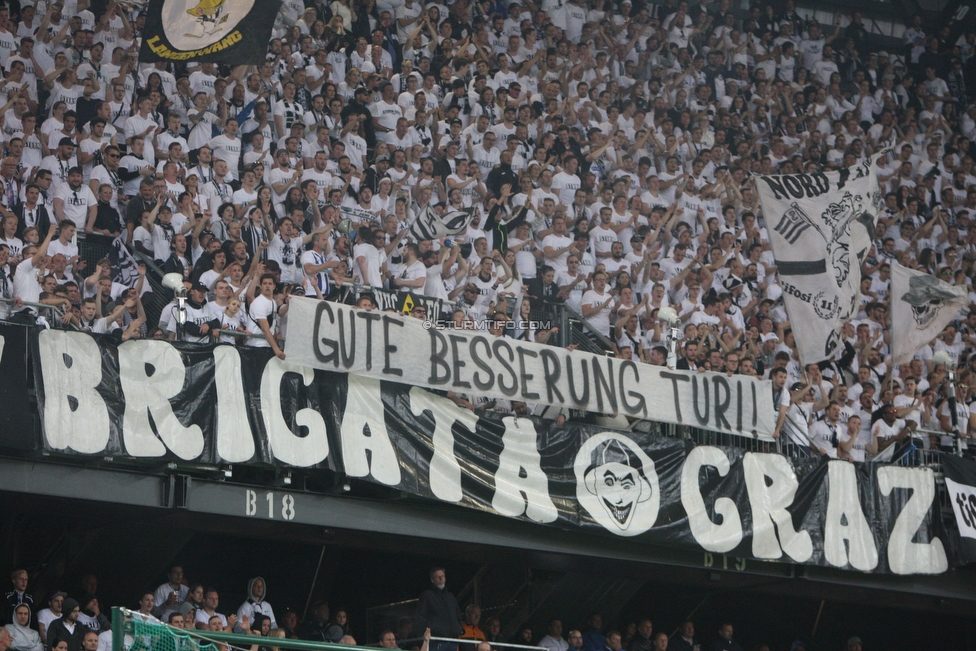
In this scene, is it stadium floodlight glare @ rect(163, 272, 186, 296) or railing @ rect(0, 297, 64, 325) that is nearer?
railing @ rect(0, 297, 64, 325)

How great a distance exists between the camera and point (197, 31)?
1273cm

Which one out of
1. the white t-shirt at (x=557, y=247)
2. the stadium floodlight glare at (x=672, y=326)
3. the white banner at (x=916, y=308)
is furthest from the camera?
the white banner at (x=916, y=308)

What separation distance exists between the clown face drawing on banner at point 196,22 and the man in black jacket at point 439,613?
534cm

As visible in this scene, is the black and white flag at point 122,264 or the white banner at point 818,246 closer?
the black and white flag at point 122,264

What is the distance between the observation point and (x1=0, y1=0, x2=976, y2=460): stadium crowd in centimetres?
1452

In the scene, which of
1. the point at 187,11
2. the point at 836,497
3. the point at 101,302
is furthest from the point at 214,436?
the point at 836,497

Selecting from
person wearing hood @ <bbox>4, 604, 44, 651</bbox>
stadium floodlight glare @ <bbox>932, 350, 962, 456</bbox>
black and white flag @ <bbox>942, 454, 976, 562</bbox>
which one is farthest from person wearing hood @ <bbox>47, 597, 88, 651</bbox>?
stadium floodlight glare @ <bbox>932, 350, 962, 456</bbox>

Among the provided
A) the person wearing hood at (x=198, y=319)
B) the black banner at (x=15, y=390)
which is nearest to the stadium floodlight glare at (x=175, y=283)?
the person wearing hood at (x=198, y=319)

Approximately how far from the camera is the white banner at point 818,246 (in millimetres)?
16406

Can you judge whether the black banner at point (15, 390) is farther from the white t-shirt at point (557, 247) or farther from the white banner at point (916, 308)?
the white banner at point (916, 308)

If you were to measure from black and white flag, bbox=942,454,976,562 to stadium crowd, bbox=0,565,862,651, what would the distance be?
2.82m

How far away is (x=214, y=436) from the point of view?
12273 mm

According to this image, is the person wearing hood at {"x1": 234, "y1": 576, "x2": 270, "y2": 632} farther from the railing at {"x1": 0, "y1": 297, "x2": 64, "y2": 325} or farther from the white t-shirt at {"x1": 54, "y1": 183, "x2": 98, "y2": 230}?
the white t-shirt at {"x1": 54, "y1": 183, "x2": 98, "y2": 230}

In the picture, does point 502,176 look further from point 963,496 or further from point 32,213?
point 963,496
